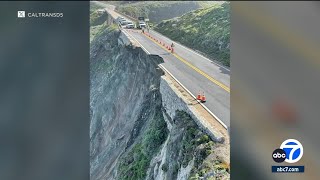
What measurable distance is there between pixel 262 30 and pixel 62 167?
661 cm

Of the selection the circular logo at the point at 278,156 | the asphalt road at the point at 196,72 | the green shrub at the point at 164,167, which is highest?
the asphalt road at the point at 196,72

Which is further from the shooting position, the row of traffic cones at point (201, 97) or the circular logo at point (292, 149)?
the row of traffic cones at point (201, 97)

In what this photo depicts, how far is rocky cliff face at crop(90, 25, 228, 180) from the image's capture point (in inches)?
555

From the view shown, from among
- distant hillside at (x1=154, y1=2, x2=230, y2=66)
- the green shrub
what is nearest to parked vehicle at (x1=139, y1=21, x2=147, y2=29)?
distant hillside at (x1=154, y1=2, x2=230, y2=66)

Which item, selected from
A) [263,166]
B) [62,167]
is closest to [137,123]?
[62,167]

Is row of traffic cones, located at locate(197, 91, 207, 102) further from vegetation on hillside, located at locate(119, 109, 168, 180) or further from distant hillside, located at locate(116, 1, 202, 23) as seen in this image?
distant hillside, located at locate(116, 1, 202, 23)

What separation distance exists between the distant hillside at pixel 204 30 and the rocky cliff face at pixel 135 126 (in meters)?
1.40

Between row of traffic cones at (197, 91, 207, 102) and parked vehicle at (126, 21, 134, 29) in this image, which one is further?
parked vehicle at (126, 21, 134, 29)

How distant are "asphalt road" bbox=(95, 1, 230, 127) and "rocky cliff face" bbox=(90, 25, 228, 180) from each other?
44 centimetres

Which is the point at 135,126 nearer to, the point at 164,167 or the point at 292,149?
the point at 164,167

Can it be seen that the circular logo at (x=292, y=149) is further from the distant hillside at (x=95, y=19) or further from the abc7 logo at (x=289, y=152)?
the distant hillside at (x=95, y=19)

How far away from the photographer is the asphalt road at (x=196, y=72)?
13969 millimetres

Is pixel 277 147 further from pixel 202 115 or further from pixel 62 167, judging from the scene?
pixel 62 167

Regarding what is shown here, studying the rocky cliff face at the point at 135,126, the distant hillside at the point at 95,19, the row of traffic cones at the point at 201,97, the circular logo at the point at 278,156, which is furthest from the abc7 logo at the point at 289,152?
the distant hillside at the point at 95,19
